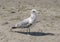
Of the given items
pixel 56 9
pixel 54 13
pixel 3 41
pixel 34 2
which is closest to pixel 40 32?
pixel 3 41

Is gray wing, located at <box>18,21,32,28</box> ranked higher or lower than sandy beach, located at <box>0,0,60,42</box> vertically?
higher

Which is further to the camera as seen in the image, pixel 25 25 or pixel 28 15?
pixel 28 15

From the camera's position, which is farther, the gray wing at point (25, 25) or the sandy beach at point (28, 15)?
the gray wing at point (25, 25)

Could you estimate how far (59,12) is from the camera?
1373 cm

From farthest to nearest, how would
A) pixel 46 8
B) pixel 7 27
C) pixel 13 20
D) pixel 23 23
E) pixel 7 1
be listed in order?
pixel 7 1 → pixel 46 8 → pixel 13 20 → pixel 7 27 → pixel 23 23

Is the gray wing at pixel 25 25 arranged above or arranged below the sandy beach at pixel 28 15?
above

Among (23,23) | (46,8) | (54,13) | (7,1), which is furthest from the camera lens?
(7,1)

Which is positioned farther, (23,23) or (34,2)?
(34,2)

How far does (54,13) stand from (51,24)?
7.41ft

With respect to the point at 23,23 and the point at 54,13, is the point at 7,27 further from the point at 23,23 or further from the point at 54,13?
the point at 54,13

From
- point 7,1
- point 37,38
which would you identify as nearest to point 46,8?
point 7,1

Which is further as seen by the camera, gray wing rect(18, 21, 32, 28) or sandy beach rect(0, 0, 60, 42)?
gray wing rect(18, 21, 32, 28)

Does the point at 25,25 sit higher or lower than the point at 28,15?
higher

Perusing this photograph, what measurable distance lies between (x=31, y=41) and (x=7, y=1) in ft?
22.6
